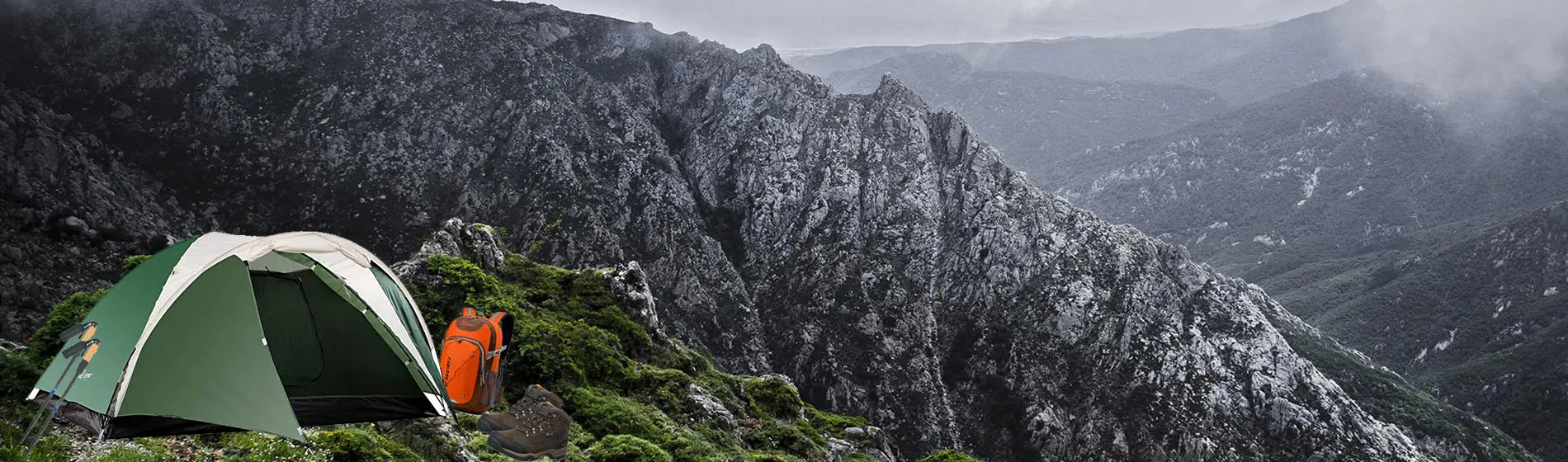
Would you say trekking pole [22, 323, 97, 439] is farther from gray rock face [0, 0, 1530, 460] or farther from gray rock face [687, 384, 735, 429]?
gray rock face [0, 0, 1530, 460]

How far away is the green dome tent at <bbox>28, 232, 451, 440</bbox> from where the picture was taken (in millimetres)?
8539

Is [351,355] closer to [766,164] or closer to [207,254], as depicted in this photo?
[207,254]

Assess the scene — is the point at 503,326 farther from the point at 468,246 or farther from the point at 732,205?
the point at 732,205

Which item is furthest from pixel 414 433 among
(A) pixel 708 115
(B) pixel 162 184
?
(A) pixel 708 115

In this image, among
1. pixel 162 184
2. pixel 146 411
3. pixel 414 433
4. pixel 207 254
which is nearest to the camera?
pixel 146 411

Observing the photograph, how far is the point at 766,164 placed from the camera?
253 ft

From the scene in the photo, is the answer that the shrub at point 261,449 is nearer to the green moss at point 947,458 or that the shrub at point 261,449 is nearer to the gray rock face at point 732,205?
the green moss at point 947,458

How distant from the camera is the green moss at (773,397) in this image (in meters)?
25.0

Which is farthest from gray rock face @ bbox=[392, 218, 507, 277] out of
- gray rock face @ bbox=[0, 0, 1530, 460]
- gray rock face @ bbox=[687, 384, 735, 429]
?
gray rock face @ bbox=[0, 0, 1530, 460]

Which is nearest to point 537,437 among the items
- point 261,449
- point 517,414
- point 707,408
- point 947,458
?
point 517,414

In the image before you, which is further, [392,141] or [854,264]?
[854,264]

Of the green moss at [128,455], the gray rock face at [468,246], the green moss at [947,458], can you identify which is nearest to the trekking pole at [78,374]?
the green moss at [128,455]

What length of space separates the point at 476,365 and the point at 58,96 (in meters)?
61.9

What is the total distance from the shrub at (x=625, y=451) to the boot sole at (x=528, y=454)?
105 cm
